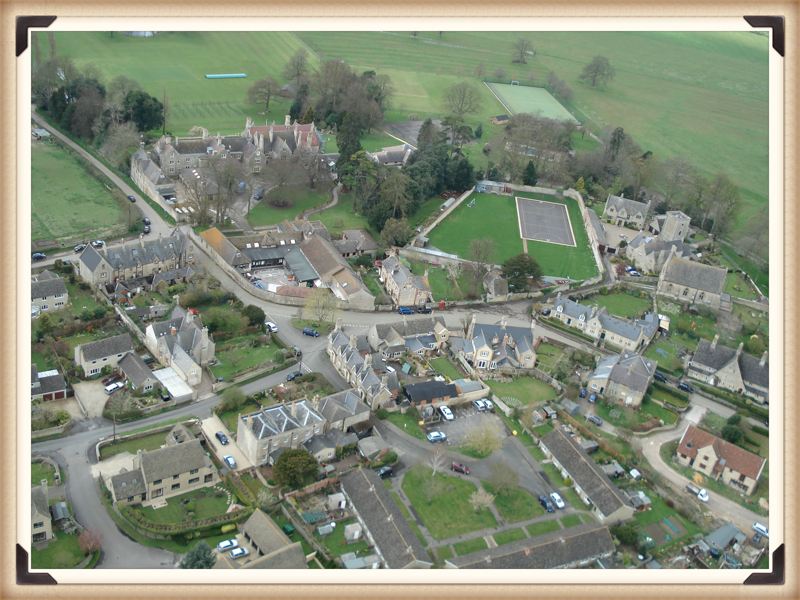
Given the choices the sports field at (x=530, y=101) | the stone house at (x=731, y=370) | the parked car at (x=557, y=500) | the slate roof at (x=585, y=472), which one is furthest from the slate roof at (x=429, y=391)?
the sports field at (x=530, y=101)

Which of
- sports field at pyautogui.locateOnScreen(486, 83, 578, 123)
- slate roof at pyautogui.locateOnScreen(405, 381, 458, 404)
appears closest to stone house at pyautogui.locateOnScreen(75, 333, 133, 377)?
slate roof at pyautogui.locateOnScreen(405, 381, 458, 404)

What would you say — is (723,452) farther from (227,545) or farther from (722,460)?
(227,545)

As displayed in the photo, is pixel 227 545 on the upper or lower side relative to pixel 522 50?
lower

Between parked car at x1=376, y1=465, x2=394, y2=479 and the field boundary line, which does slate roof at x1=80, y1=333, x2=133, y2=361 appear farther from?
the field boundary line

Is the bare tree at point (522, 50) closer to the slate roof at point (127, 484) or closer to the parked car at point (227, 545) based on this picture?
the slate roof at point (127, 484)

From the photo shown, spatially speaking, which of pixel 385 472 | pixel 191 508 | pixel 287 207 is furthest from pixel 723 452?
pixel 287 207

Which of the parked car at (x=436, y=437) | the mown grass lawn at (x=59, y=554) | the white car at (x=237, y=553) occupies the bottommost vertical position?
the mown grass lawn at (x=59, y=554)
